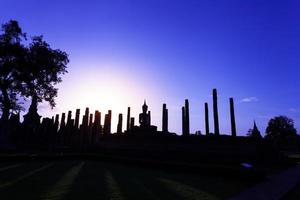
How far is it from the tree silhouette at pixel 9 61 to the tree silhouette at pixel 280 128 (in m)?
73.2

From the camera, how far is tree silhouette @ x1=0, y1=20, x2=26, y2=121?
30422 mm

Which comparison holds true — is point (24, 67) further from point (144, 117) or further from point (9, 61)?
point (144, 117)

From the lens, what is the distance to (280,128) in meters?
80.4

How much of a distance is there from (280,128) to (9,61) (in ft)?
257

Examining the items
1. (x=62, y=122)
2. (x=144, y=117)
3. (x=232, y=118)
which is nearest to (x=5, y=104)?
(x=144, y=117)

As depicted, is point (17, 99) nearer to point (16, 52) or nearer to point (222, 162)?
point (16, 52)

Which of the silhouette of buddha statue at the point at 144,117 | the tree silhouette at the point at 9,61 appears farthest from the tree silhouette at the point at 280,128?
the tree silhouette at the point at 9,61

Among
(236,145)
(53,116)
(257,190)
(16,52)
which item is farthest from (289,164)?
(53,116)

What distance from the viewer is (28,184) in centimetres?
1025

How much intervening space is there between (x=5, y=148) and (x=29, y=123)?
16.7 m

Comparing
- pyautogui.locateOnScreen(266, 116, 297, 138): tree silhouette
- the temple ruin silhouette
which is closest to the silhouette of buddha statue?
the temple ruin silhouette

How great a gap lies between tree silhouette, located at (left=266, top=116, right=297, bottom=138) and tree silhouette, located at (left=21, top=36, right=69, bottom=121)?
68.0m

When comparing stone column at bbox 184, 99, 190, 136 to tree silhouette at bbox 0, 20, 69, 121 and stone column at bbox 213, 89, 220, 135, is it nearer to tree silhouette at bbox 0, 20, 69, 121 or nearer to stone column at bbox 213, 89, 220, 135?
stone column at bbox 213, 89, 220, 135

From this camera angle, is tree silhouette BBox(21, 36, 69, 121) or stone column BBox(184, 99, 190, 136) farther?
stone column BBox(184, 99, 190, 136)
